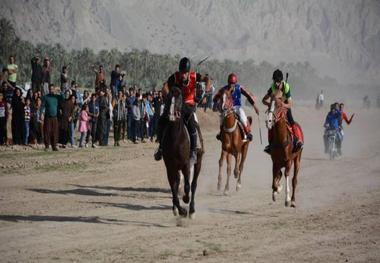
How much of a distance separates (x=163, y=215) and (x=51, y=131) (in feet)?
42.9

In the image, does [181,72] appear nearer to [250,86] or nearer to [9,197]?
[9,197]

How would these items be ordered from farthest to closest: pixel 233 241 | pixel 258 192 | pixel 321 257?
1. pixel 258 192
2. pixel 233 241
3. pixel 321 257

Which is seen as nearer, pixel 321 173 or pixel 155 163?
pixel 321 173

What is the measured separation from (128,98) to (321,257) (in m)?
22.6

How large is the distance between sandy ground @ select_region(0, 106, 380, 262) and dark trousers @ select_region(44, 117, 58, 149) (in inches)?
25.1

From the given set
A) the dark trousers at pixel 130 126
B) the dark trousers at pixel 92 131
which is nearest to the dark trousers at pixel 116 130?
the dark trousers at pixel 130 126

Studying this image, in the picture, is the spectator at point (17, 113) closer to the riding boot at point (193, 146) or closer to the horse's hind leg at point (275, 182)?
the horse's hind leg at point (275, 182)

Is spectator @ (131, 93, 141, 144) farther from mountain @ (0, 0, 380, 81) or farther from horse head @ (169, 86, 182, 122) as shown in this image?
mountain @ (0, 0, 380, 81)

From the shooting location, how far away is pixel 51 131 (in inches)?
1076

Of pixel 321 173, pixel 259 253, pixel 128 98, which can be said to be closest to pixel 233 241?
pixel 259 253

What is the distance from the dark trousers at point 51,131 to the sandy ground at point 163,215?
0.64 metres

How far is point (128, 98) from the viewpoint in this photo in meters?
33.2

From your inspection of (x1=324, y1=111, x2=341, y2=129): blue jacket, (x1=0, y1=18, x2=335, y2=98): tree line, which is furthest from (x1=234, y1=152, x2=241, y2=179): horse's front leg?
(x1=0, y1=18, x2=335, y2=98): tree line

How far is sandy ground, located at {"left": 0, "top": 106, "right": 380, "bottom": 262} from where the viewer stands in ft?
38.1
